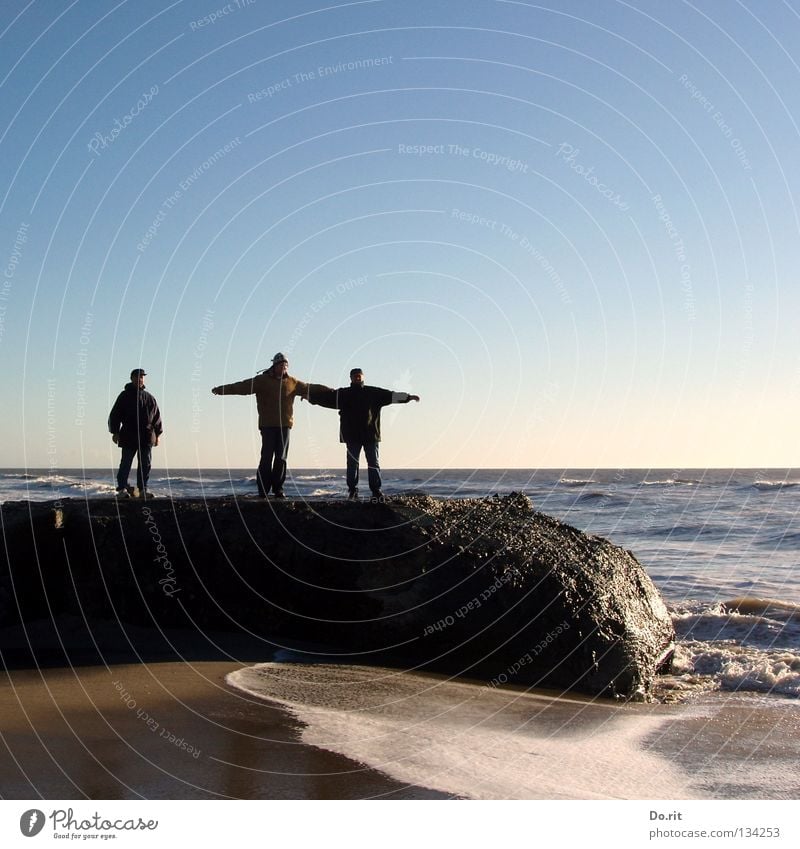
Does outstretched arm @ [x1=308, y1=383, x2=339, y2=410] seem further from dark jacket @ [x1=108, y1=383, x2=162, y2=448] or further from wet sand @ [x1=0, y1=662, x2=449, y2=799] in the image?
wet sand @ [x1=0, y1=662, x2=449, y2=799]

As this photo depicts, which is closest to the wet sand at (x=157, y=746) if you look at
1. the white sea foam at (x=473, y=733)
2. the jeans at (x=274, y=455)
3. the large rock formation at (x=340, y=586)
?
the white sea foam at (x=473, y=733)

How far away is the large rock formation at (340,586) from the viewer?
9.23 meters

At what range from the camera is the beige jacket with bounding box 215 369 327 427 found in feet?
38.3

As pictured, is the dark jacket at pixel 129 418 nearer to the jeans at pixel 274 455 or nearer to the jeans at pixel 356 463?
the jeans at pixel 274 455

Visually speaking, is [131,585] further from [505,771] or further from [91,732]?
[505,771]

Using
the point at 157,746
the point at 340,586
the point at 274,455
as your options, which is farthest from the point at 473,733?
the point at 274,455

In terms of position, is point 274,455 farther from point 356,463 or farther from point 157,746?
point 157,746

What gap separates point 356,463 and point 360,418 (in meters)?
0.62

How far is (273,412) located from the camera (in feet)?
38.3

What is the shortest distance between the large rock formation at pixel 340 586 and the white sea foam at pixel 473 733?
55cm

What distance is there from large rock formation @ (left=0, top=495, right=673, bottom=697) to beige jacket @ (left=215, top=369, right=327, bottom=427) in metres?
1.99

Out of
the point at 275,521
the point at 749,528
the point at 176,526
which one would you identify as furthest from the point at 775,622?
the point at 749,528

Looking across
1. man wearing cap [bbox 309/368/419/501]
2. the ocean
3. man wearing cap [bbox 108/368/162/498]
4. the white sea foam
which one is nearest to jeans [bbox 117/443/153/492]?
man wearing cap [bbox 108/368/162/498]

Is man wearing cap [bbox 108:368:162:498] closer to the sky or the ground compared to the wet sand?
closer to the sky
